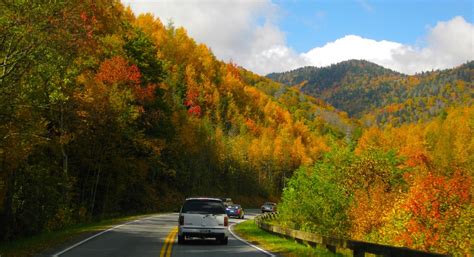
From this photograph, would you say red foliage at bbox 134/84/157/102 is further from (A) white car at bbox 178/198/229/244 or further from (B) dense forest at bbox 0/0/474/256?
(A) white car at bbox 178/198/229/244

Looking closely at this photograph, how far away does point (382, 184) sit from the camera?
34156 millimetres

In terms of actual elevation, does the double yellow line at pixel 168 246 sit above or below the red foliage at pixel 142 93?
below

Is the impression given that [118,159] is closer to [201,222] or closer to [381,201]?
[381,201]

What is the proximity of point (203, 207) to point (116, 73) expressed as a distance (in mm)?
24721

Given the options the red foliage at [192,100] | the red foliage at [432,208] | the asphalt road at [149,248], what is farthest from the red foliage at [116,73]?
the red foliage at [192,100]

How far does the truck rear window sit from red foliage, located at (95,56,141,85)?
23.1 meters

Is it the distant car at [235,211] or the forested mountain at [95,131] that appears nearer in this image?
the forested mountain at [95,131]

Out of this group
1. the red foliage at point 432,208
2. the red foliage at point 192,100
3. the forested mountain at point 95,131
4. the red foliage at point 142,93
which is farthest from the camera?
the red foliage at point 192,100

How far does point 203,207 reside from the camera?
2186 centimetres

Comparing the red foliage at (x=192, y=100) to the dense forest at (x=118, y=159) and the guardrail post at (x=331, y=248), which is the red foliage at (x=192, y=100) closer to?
the dense forest at (x=118, y=159)

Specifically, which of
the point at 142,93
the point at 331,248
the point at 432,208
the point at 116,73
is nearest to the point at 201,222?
the point at 331,248

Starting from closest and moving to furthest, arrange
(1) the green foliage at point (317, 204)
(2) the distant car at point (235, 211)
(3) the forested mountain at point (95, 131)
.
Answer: (3) the forested mountain at point (95, 131), (1) the green foliage at point (317, 204), (2) the distant car at point (235, 211)

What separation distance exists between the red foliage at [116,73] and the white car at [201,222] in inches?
918

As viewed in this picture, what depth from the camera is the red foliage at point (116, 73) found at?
43.3 m
